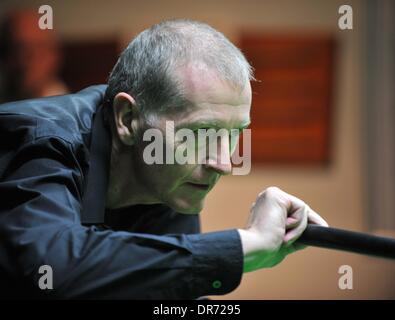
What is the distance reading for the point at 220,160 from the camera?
1.88 meters

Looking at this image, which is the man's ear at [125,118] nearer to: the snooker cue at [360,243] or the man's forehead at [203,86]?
the man's forehead at [203,86]

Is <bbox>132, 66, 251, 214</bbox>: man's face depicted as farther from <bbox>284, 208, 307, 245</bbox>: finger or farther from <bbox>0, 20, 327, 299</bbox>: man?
<bbox>284, 208, 307, 245</bbox>: finger

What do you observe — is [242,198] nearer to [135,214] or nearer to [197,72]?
[135,214]

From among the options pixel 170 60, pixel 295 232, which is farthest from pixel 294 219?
pixel 170 60

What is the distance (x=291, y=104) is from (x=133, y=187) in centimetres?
347

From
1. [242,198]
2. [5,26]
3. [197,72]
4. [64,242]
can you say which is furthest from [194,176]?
[242,198]

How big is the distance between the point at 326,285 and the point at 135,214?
3.33m

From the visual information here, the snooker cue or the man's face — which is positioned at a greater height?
the man's face

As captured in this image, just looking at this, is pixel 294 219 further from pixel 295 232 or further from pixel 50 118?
pixel 50 118

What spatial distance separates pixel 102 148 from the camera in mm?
2014

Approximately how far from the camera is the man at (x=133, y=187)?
5.13 ft

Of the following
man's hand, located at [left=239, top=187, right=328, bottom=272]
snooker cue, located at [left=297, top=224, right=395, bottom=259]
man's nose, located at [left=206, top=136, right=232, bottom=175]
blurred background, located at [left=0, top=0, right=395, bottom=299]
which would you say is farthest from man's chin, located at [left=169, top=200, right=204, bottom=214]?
blurred background, located at [left=0, top=0, right=395, bottom=299]

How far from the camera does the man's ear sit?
2.02 meters
